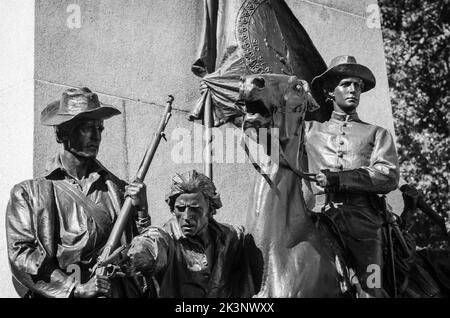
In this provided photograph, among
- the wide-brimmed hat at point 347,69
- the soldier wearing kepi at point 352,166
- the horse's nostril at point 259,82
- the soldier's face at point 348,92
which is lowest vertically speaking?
the soldier wearing kepi at point 352,166

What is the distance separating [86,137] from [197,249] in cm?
114

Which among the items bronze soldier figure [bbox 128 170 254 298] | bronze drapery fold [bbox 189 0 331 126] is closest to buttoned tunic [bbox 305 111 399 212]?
bronze drapery fold [bbox 189 0 331 126]

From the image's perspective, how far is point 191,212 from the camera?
882 centimetres

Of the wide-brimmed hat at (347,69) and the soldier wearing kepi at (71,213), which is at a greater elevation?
the wide-brimmed hat at (347,69)

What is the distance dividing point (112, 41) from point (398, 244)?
272 centimetres

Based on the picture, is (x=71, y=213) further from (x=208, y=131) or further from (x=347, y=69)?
(x=347, y=69)

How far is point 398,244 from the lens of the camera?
1019cm

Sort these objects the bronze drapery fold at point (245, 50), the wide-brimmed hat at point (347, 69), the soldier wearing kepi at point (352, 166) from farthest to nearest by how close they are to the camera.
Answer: the bronze drapery fold at point (245, 50) → the wide-brimmed hat at point (347, 69) → the soldier wearing kepi at point (352, 166)

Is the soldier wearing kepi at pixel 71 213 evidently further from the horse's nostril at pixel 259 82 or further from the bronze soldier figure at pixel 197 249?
the horse's nostril at pixel 259 82

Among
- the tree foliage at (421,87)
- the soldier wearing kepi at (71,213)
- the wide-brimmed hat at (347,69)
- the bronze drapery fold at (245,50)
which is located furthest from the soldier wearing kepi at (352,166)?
the tree foliage at (421,87)

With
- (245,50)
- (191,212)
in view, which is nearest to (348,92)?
(245,50)

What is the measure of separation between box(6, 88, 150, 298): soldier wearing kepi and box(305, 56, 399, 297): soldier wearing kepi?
151 cm

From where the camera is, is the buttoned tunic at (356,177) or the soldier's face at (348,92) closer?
the buttoned tunic at (356,177)

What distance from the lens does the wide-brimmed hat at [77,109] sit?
9.21 metres
